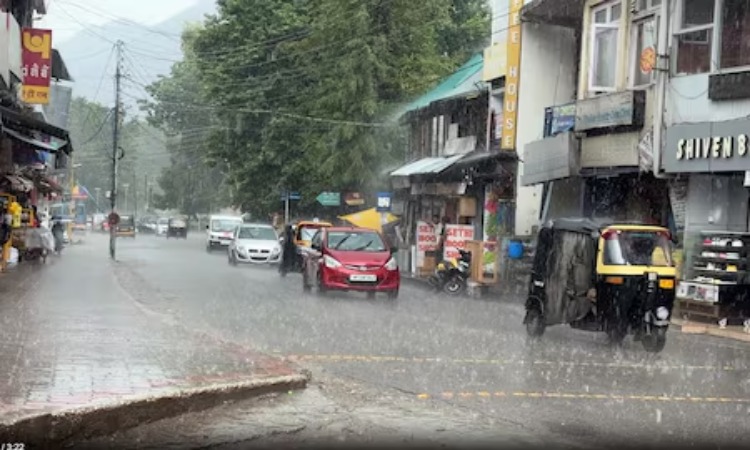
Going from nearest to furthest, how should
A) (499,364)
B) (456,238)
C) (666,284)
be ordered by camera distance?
1. (499,364)
2. (666,284)
3. (456,238)

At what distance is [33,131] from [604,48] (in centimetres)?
1289

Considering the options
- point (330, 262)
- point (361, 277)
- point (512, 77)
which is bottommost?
point (361, 277)

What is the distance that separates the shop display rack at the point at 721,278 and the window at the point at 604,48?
5.30 m

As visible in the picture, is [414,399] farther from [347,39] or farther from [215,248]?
[215,248]

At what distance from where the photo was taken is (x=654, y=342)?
11.9 m

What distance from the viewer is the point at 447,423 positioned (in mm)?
7043

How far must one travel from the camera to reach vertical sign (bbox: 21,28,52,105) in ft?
75.6

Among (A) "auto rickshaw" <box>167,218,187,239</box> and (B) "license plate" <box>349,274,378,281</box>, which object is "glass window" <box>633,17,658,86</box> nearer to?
(B) "license plate" <box>349,274,378,281</box>

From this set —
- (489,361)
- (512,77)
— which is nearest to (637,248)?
(489,361)

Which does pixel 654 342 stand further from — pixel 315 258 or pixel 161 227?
pixel 161 227

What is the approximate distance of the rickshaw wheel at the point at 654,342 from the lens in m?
11.8

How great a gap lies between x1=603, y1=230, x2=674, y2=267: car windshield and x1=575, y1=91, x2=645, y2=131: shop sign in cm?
662

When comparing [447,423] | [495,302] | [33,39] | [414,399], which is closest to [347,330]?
[414,399]

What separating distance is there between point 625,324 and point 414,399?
16.6 feet
